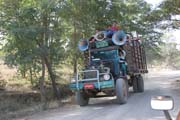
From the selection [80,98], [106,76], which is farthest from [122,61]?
[80,98]

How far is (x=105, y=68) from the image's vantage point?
14.6 meters

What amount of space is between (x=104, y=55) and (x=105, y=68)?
1.02 meters

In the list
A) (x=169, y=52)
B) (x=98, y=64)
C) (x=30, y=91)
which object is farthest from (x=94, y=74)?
(x=169, y=52)

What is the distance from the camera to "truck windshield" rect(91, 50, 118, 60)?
15.2 meters

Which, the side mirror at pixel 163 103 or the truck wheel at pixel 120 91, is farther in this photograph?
the truck wheel at pixel 120 91

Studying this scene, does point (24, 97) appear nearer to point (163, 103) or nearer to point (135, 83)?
point (135, 83)

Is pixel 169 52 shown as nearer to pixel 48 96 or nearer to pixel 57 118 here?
pixel 48 96

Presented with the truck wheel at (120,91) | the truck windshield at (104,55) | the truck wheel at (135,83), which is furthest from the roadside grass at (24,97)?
the truck wheel at (135,83)

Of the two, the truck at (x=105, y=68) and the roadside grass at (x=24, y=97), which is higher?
the truck at (x=105, y=68)

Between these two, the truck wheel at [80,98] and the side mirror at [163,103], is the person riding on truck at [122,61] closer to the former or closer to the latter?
the truck wheel at [80,98]

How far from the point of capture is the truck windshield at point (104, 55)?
15.2m

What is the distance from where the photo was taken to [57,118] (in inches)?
450

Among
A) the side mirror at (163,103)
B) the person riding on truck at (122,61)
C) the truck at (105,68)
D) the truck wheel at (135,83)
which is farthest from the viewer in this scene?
the truck wheel at (135,83)

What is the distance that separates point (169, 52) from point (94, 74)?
8334 centimetres
